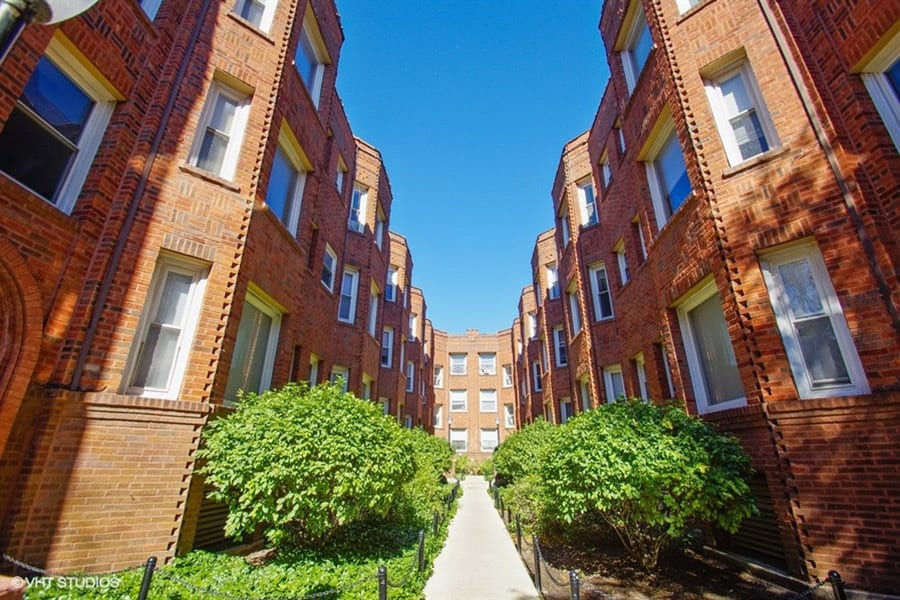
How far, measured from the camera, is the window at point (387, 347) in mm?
20234

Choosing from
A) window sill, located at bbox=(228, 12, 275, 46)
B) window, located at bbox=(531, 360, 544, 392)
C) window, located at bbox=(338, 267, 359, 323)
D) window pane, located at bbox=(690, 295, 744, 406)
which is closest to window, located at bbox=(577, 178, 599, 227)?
window pane, located at bbox=(690, 295, 744, 406)

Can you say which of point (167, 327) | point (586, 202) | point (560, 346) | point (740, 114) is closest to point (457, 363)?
point (560, 346)

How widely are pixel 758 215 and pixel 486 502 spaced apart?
13710 millimetres

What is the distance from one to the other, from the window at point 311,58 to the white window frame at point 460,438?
29.8 meters

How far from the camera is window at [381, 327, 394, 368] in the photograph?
20.2 metres

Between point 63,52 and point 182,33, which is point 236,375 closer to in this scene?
point 63,52

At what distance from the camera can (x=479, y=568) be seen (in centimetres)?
709

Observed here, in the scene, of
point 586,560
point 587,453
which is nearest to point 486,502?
point 586,560

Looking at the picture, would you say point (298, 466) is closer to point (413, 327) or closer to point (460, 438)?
point (413, 327)

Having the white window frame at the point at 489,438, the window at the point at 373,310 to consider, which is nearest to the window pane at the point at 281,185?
the window at the point at 373,310

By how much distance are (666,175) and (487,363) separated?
97.4ft

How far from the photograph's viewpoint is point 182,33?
24.0 feet

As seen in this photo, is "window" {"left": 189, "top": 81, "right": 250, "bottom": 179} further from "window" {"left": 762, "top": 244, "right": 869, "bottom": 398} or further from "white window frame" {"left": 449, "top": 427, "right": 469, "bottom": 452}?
"white window frame" {"left": 449, "top": 427, "right": 469, "bottom": 452}

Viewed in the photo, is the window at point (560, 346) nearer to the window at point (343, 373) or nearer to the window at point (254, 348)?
the window at point (343, 373)
